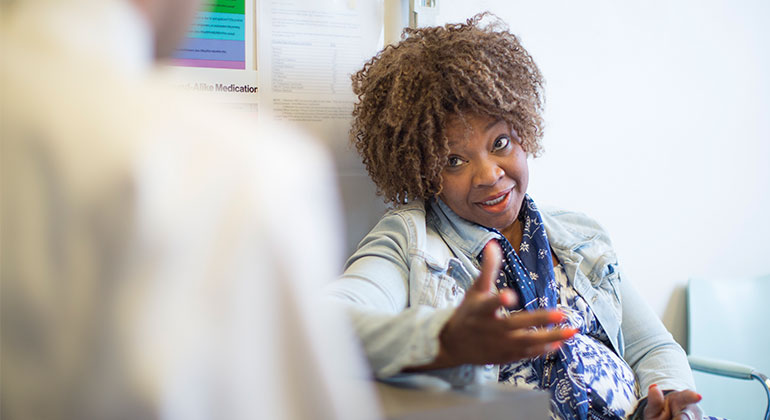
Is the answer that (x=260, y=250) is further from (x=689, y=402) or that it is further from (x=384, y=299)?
(x=689, y=402)

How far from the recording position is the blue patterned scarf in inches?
50.6

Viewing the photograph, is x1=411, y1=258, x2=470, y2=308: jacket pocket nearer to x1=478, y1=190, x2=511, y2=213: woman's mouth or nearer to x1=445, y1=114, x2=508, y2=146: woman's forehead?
x1=478, y1=190, x2=511, y2=213: woman's mouth

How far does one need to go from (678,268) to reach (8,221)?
2.17 meters

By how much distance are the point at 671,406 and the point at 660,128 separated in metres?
1.12

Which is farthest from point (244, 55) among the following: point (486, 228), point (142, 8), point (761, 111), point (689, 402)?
point (761, 111)

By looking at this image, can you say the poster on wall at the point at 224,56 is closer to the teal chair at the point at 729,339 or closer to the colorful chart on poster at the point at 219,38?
the colorful chart on poster at the point at 219,38

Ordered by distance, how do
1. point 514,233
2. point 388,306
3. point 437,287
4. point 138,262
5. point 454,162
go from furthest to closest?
point 514,233, point 454,162, point 437,287, point 388,306, point 138,262

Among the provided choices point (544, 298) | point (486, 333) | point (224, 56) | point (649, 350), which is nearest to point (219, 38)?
point (224, 56)

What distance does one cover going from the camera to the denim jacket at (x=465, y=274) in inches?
48.4

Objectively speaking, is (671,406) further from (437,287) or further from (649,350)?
(437,287)

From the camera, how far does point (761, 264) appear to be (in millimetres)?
2338

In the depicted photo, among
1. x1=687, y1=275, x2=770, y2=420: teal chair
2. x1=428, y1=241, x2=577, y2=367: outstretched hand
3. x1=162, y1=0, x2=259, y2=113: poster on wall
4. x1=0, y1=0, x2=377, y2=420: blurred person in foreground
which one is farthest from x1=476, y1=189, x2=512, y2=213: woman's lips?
x1=687, y1=275, x2=770, y2=420: teal chair

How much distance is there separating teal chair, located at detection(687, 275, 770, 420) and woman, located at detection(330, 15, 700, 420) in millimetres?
671

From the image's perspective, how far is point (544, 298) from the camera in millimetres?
1366
